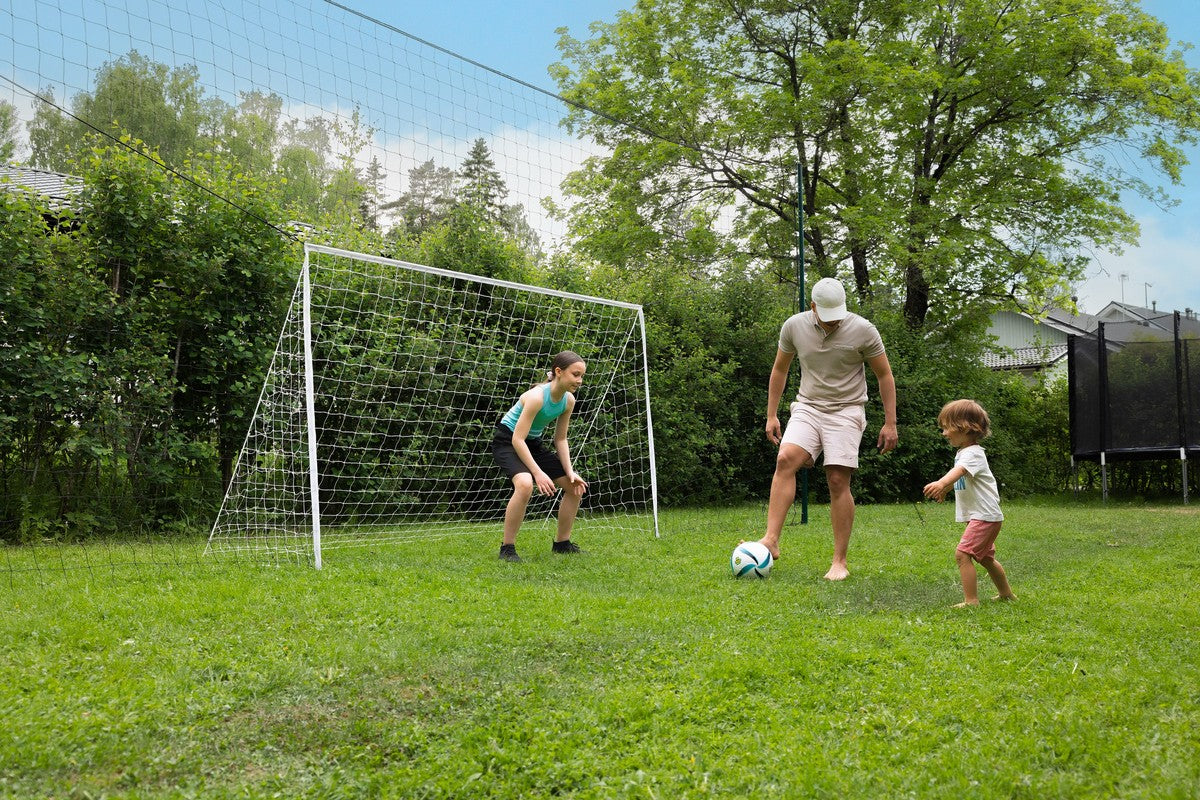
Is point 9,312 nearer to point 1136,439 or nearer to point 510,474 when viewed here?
point 510,474

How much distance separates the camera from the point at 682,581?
5.45 m

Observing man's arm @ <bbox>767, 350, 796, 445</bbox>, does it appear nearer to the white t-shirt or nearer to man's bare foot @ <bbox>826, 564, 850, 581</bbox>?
man's bare foot @ <bbox>826, 564, 850, 581</bbox>

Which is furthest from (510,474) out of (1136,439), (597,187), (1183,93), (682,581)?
(1183,93)

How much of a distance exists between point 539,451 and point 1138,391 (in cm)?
994

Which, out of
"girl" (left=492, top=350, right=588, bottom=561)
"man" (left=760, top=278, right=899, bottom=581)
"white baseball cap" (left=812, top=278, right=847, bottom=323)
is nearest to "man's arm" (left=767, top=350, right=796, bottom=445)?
"man" (left=760, top=278, right=899, bottom=581)

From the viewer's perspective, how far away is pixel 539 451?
6.68m

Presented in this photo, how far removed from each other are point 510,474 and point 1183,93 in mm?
14820

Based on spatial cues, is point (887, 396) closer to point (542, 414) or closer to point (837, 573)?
point (837, 573)

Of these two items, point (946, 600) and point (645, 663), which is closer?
point (645, 663)

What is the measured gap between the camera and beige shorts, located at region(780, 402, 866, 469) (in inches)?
224

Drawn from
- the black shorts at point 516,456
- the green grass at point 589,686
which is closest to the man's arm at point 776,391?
the green grass at point 589,686

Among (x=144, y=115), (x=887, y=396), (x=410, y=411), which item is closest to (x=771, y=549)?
(x=887, y=396)

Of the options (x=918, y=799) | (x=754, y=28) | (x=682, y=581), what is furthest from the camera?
(x=754, y=28)

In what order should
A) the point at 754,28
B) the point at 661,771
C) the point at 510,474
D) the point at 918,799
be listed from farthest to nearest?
1. the point at 754,28
2. the point at 510,474
3. the point at 661,771
4. the point at 918,799
